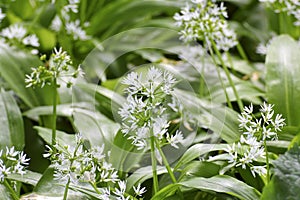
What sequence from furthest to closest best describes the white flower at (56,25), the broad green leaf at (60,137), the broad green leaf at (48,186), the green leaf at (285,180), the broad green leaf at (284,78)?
the white flower at (56,25), the broad green leaf at (284,78), the broad green leaf at (60,137), the broad green leaf at (48,186), the green leaf at (285,180)

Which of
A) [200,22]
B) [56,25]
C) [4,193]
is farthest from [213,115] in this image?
[56,25]

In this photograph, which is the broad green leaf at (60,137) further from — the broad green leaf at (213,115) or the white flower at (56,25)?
the white flower at (56,25)

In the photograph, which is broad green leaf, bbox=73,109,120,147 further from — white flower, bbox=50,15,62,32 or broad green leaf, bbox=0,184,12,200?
white flower, bbox=50,15,62,32

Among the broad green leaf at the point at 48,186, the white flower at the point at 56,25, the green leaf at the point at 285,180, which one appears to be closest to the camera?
the green leaf at the point at 285,180

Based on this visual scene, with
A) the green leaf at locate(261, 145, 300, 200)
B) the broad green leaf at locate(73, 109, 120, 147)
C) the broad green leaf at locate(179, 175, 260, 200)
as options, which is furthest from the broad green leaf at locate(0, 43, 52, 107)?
the green leaf at locate(261, 145, 300, 200)

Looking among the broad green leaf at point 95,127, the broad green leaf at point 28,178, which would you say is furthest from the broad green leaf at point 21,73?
the broad green leaf at point 28,178

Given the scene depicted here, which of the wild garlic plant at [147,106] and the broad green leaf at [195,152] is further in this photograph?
the broad green leaf at [195,152]
